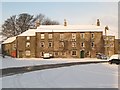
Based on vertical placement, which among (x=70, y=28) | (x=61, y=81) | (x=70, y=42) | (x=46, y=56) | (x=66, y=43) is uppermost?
(x=70, y=28)

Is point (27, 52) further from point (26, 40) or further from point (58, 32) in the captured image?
point (58, 32)

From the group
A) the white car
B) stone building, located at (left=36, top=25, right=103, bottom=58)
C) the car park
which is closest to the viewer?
the car park

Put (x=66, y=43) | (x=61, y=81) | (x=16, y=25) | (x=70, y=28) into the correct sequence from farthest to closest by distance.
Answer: (x=16, y=25)
(x=70, y=28)
(x=66, y=43)
(x=61, y=81)

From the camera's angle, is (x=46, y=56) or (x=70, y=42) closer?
(x=46, y=56)

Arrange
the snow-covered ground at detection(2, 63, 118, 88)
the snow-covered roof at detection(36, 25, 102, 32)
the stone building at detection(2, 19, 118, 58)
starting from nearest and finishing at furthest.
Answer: the snow-covered ground at detection(2, 63, 118, 88) → the stone building at detection(2, 19, 118, 58) → the snow-covered roof at detection(36, 25, 102, 32)

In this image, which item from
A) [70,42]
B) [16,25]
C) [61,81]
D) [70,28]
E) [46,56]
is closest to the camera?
[61,81]

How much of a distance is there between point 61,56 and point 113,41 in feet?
54.2

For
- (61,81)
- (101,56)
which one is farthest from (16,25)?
(61,81)

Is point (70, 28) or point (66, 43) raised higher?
point (70, 28)

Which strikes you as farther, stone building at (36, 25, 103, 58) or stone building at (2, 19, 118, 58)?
stone building at (2, 19, 118, 58)

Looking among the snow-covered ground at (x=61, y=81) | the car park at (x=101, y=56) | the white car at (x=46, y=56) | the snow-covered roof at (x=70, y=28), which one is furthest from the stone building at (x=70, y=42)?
the snow-covered ground at (x=61, y=81)

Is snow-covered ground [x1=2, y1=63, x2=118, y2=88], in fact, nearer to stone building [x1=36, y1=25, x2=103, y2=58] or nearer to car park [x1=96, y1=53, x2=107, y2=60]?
car park [x1=96, y1=53, x2=107, y2=60]

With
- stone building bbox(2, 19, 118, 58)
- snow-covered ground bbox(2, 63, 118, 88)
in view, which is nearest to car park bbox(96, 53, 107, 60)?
stone building bbox(2, 19, 118, 58)

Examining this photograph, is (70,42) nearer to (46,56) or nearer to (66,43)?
(66,43)
